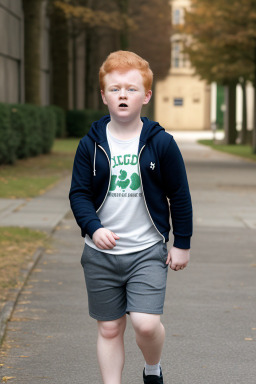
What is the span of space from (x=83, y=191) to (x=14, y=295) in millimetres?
3174

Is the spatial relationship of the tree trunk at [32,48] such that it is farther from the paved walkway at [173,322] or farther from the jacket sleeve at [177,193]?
the jacket sleeve at [177,193]

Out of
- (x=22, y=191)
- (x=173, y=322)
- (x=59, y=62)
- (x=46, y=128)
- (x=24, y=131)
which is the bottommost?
(x=22, y=191)

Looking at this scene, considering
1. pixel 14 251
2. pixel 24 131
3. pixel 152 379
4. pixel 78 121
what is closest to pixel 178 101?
pixel 78 121

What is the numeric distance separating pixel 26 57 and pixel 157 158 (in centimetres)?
2647

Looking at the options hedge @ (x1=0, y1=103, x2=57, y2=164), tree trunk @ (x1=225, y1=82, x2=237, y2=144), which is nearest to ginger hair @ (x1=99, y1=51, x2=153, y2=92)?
hedge @ (x1=0, y1=103, x2=57, y2=164)

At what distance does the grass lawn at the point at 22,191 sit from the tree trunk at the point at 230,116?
16.7m

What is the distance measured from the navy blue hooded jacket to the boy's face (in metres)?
0.12

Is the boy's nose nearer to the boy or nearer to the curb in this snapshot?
the boy

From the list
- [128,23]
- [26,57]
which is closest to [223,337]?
[26,57]

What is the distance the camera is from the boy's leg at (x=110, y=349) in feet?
13.6

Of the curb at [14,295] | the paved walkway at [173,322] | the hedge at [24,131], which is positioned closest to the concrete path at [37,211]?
the paved walkway at [173,322]

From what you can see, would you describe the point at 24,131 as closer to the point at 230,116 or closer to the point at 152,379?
the point at 152,379

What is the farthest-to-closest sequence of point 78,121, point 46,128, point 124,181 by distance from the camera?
point 78,121
point 46,128
point 124,181

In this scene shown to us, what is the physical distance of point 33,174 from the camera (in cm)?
2070
